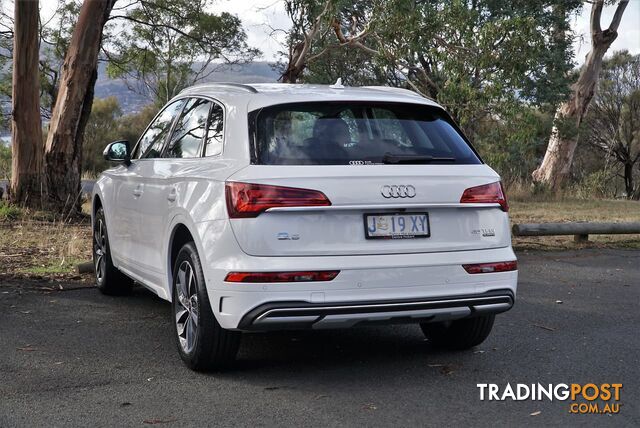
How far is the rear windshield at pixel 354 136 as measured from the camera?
4.76 m

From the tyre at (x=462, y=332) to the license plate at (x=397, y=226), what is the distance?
3.24ft

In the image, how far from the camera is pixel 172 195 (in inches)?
213

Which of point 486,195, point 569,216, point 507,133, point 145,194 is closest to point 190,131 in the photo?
point 145,194

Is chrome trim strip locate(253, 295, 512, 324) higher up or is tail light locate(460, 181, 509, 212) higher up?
tail light locate(460, 181, 509, 212)

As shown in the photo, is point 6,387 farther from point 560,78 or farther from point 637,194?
point 637,194

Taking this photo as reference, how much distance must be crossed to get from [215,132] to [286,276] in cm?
127

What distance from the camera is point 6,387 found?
15.3 feet

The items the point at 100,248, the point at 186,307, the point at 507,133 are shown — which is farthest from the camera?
the point at 507,133

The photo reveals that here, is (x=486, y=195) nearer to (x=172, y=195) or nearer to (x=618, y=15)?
(x=172, y=195)

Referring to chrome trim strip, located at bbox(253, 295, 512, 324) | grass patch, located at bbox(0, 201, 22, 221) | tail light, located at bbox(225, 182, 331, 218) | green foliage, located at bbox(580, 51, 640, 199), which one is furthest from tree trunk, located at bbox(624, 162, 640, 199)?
tail light, located at bbox(225, 182, 331, 218)

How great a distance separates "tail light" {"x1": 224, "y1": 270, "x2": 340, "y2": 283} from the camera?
4.43 m

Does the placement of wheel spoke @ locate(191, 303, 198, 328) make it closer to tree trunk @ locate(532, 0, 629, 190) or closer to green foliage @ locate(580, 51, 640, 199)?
tree trunk @ locate(532, 0, 629, 190)

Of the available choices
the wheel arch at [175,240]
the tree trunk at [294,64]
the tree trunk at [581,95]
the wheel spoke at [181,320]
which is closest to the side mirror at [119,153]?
the wheel arch at [175,240]

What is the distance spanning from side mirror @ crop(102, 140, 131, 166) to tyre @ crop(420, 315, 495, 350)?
2860 millimetres
